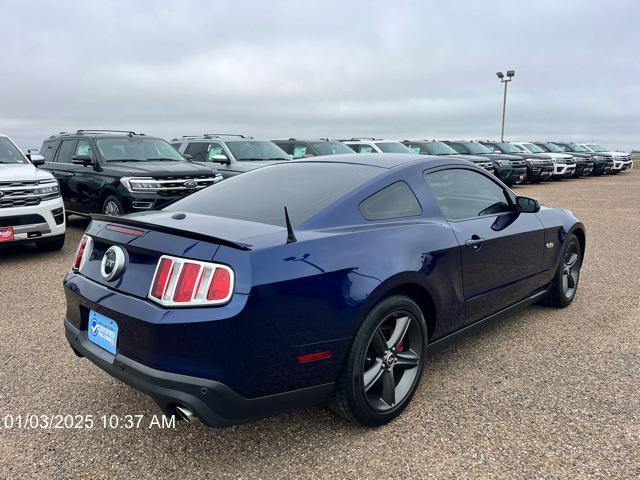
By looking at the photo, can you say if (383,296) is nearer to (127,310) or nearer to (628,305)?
(127,310)

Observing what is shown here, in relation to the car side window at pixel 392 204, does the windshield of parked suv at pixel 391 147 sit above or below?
below

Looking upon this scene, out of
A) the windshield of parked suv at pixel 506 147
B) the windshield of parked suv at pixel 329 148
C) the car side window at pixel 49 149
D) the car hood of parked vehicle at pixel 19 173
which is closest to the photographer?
the car hood of parked vehicle at pixel 19 173

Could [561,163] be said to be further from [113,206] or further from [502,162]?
[113,206]

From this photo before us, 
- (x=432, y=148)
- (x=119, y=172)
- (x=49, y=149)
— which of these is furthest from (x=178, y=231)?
(x=432, y=148)

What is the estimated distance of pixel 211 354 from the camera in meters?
2.22

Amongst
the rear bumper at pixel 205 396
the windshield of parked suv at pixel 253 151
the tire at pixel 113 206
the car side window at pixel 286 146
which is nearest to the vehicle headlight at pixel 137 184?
the tire at pixel 113 206

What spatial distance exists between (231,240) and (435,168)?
1711 mm

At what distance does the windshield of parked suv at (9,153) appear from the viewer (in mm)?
7655

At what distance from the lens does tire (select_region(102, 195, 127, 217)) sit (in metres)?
7.88

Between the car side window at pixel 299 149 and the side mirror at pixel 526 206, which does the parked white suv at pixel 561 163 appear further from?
the side mirror at pixel 526 206

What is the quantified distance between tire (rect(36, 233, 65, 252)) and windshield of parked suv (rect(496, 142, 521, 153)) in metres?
18.7

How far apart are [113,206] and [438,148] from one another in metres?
12.5

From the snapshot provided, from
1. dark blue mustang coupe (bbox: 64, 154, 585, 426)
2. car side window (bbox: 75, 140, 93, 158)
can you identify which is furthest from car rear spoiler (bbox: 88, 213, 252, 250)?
car side window (bbox: 75, 140, 93, 158)

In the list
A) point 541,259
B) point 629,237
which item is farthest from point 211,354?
point 629,237
